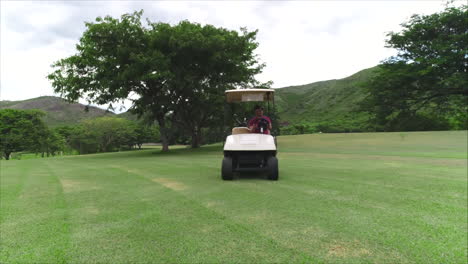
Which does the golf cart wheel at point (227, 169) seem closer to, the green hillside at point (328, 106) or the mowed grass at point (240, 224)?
the mowed grass at point (240, 224)

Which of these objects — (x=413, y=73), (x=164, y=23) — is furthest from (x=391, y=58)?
(x=164, y=23)

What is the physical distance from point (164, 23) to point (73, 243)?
19283 millimetres

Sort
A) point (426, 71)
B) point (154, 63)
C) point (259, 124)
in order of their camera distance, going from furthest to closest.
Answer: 1. point (426, 71)
2. point (154, 63)
3. point (259, 124)

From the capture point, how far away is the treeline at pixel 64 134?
133 feet

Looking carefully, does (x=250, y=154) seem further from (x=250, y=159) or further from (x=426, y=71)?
(x=426, y=71)

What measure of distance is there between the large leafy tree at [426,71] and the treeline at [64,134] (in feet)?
86.8

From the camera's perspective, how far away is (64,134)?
63469 millimetres

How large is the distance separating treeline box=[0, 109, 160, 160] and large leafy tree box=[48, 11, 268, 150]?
1072 centimetres

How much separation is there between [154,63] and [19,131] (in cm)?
3629

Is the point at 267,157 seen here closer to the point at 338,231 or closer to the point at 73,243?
the point at 338,231

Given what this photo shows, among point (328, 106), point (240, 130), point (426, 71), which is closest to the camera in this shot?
point (240, 130)

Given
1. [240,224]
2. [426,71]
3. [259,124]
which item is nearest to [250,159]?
[259,124]

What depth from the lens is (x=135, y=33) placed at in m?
19.2

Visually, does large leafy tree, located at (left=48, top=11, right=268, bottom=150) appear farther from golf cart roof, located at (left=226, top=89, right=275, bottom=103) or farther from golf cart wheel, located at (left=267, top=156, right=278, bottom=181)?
golf cart wheel, located at (left=267, top=156, right=278, bottom=181)
